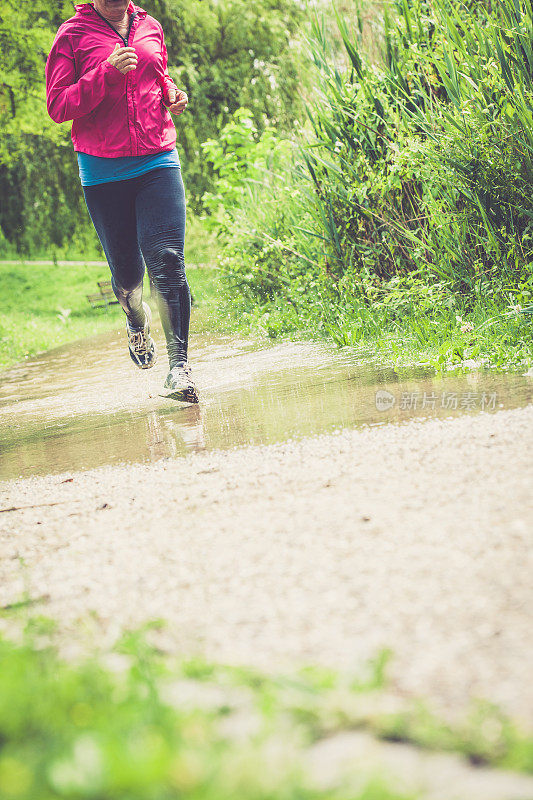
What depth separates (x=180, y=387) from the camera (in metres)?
4.41

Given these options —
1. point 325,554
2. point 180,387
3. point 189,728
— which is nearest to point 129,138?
point 180,387

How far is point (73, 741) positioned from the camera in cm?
128

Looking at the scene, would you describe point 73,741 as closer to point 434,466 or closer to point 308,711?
point 308,711

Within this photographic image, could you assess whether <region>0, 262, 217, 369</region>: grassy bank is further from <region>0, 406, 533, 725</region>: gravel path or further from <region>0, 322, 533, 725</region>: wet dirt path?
<region>0, 406, 533, 725</region>: gravel path

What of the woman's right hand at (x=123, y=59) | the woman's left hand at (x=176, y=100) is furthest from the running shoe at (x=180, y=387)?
the woman's right hand at (x=123, y=59)

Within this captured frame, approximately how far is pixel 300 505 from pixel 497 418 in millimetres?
959

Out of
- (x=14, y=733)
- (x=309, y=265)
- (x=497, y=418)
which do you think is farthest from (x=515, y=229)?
(x=14, y=733)

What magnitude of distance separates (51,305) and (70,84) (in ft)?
58.3

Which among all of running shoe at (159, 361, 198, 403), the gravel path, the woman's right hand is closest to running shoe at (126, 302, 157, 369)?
running shoe at (159, 361, 198, 403)

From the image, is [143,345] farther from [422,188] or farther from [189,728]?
[189,728]

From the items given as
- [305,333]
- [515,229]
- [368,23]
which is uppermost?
[368,23]

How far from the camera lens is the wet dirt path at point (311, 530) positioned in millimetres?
1573

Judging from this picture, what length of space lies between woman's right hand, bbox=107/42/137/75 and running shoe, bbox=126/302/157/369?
1.58 meters

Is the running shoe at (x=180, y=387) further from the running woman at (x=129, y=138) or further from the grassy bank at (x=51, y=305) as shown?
Answer: the grassy bank at (x=51, y=305)
